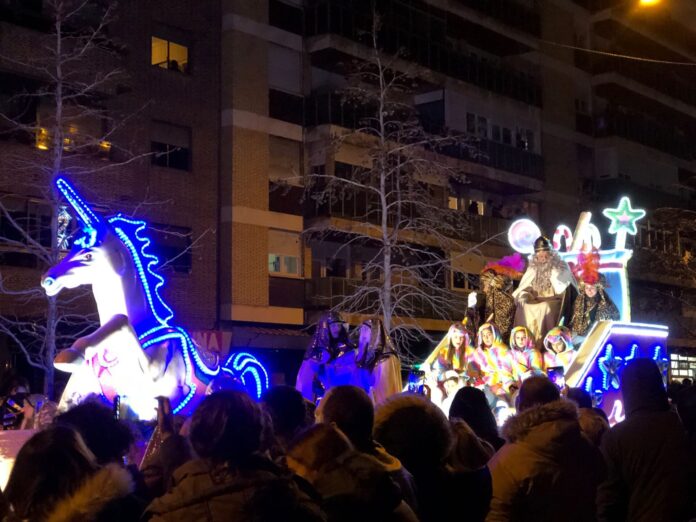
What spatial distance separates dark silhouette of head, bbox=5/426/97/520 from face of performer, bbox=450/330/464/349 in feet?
39.2

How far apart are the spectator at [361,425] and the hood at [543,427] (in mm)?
859

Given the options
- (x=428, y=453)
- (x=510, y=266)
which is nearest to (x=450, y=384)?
(x=510, y=266)

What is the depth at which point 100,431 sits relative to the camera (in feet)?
15.8

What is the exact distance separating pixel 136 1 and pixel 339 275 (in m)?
11.1

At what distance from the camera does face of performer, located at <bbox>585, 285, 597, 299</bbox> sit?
16328 mm

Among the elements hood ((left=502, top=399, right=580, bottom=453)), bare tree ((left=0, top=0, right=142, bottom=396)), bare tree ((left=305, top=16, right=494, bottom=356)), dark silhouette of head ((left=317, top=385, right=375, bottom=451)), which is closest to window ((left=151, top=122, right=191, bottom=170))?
bare tree ((left=0, top=0, right=142, bottom=396))

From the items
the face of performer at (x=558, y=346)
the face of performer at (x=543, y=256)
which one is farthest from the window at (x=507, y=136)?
the face of performer at (x=558, y=346)

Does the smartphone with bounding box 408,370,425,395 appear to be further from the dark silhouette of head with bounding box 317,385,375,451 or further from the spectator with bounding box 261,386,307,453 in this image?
the dark silhouette of head with bounding box 317,385,375,451

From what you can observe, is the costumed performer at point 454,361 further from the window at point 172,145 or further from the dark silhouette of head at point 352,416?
the window at point 172,145

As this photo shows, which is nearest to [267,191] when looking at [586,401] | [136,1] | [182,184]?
[182,184]

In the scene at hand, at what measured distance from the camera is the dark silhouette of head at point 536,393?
593 cm

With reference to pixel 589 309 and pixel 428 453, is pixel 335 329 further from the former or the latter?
pixel 428 453

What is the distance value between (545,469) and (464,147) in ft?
105

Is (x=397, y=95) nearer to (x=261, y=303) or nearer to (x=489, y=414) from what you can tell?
(x=261, y=303)
